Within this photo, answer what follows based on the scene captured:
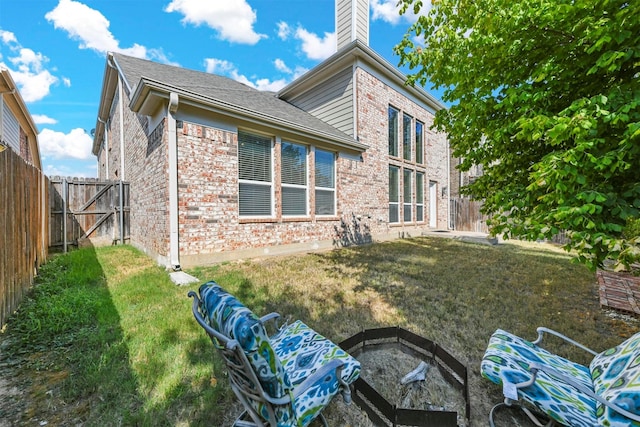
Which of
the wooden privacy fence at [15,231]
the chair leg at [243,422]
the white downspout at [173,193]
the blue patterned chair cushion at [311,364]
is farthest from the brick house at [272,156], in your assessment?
the chair leg at [243,422]

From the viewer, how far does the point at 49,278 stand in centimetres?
465

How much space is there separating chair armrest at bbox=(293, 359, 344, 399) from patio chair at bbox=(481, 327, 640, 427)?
103 centimetres

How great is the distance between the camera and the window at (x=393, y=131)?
1112 cm

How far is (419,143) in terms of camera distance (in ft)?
42.5

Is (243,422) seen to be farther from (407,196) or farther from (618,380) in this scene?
(407,196)

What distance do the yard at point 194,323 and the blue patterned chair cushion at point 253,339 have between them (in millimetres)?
905

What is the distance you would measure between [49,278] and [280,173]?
16.1ft

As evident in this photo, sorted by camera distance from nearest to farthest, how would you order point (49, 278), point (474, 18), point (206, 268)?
point (474, 18), point (49, 278), point (206, 268)

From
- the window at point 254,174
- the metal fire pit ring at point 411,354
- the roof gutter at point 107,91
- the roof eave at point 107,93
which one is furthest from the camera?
the roof eave at point 107,93

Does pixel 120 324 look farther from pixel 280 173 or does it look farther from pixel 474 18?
pixel 474 18

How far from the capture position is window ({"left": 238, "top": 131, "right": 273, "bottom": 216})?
6.44m

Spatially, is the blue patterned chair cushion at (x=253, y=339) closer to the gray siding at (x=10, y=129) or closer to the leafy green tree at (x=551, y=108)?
the leafy green tree at (x=551, y=108)

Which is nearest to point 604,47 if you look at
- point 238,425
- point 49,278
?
point 238,425

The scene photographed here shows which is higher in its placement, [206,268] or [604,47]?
[604,47]
